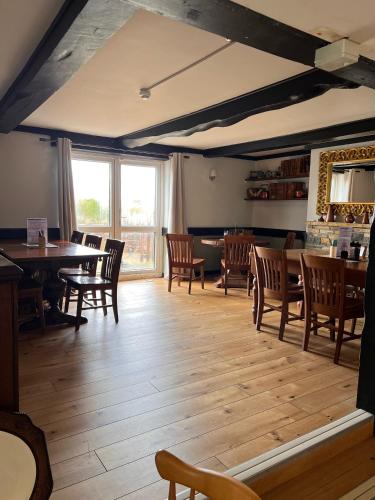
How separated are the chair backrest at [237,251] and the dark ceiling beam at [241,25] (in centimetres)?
313

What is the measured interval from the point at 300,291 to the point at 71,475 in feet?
8.30

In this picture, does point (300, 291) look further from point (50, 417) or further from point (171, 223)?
point (171, 223)

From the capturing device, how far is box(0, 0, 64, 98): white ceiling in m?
1.93

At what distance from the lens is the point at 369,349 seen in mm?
2020

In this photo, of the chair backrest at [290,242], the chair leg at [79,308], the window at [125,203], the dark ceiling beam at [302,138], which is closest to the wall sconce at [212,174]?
the dark ceiling beam at [302,138]

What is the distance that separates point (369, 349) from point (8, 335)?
1819 millimetres

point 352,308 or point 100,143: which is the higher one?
point 100,143

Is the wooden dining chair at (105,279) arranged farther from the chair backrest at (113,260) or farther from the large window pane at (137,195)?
the large window pane at (137,195)

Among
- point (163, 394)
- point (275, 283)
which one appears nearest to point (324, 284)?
point (275, 283)

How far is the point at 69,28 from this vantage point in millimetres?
1893

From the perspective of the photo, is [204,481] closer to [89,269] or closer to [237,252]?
[89,269]

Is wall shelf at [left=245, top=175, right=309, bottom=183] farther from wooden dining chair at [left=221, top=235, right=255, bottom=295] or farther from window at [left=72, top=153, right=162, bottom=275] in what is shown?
window at [left=72, top=153, right=162, bottom=275]

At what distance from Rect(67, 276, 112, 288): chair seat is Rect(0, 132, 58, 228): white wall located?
1.81 meters

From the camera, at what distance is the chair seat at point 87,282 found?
3608mm
